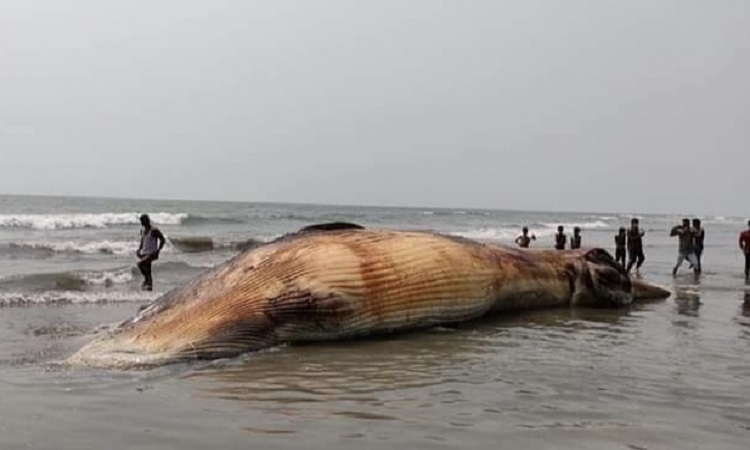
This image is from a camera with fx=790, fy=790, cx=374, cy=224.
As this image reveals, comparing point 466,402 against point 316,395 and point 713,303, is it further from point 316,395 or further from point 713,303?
point 713,303

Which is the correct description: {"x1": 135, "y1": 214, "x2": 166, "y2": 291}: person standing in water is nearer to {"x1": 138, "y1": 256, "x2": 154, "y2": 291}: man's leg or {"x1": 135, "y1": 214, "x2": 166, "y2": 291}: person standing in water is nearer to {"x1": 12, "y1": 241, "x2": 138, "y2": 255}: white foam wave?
{"x1": 138, "y1": 256, "x2": 154, "y2": 291}: man's leg

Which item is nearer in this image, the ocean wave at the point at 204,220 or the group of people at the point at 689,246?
the group of people at the point at 689,246

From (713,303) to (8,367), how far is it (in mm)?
10082

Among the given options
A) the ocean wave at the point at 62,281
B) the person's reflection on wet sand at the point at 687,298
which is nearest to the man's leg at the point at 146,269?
the ocean wave at the point at 62,281

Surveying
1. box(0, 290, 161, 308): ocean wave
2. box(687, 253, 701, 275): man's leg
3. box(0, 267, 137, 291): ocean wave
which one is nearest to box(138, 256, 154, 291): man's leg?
box(0, 267, 137, 291): ocean wave

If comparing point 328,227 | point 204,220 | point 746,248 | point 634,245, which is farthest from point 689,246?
point 204,220

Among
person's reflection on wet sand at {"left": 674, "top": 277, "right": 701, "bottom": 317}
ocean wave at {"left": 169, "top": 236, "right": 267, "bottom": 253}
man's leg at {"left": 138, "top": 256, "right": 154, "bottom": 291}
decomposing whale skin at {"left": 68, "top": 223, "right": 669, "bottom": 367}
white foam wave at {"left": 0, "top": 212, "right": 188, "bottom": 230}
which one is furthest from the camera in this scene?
white foam wave at {"left": 0, "top": 212, "right": 188, "bottom": 230}

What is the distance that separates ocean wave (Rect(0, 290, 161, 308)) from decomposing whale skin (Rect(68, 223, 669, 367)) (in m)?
4.71

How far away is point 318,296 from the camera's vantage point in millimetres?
6801

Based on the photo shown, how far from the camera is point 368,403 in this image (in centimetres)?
509

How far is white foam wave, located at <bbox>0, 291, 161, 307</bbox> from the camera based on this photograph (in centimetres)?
1091

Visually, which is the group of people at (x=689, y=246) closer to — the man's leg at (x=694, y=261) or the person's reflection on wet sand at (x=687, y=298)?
the man's leg at (x=694, y=261)

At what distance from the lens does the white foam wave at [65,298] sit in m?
10.9

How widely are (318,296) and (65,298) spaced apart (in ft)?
19.7
